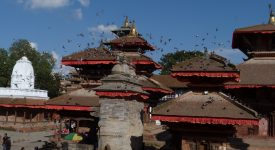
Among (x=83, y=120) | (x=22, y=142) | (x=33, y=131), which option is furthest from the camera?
(x=33, y=131)

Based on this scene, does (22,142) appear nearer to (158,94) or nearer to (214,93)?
(158,94)

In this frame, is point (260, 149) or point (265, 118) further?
point (265, 118)

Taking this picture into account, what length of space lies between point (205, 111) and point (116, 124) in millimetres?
5235

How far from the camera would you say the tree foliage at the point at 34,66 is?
2854 inches

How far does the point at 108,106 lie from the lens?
1983 centimetres

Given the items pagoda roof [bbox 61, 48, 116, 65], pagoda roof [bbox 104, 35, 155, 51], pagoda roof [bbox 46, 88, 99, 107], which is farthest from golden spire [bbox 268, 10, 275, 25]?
pagoda roof [bbox 46, 88, 99, 107]

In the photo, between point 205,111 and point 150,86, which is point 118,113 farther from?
point 150,86

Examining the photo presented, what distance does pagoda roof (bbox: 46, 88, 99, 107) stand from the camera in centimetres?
2497

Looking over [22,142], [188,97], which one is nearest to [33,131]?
[22,142]

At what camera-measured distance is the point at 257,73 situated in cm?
2545

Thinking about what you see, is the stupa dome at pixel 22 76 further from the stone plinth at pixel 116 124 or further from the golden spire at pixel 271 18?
the stone plinth at pixel 116 124

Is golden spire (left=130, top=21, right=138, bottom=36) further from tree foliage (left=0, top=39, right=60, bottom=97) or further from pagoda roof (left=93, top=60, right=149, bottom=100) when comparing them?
tree foliage (left=0, top=39, right=60, bottom=97)

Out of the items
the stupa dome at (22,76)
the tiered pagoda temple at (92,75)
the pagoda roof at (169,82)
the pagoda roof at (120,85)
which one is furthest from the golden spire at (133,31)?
the stupa dome at (22,76)

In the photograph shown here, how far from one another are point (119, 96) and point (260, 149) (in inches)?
388
